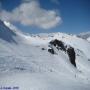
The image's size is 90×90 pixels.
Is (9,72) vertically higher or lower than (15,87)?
higher

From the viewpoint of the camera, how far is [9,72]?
2672 cm

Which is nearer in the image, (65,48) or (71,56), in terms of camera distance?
(71,56)

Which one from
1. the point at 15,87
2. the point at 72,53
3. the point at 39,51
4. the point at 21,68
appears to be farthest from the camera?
the point at 72,53

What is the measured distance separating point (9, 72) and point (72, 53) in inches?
1500

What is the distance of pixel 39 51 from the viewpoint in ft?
166

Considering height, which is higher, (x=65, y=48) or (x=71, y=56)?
(x=65, y=48)

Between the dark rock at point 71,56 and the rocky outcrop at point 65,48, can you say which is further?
the rocky outcrop at point 65,48

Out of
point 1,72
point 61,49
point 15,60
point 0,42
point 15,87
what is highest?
point 61,49

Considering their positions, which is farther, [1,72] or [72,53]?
[72,53]

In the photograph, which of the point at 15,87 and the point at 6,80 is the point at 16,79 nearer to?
the point at 6,80

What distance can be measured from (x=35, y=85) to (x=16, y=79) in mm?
2787

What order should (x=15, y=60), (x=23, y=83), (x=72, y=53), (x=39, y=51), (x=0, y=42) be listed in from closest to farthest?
(x=23, y=83), (x=15, y=60), (x=0, y=42), (x=39, y=51), (x=72, y=53)

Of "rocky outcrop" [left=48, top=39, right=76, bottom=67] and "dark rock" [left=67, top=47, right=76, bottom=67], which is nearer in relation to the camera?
"dark rock" [left=67, top=47, right=76, bottom=67]

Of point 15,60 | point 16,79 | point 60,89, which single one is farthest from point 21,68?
point 60,89
